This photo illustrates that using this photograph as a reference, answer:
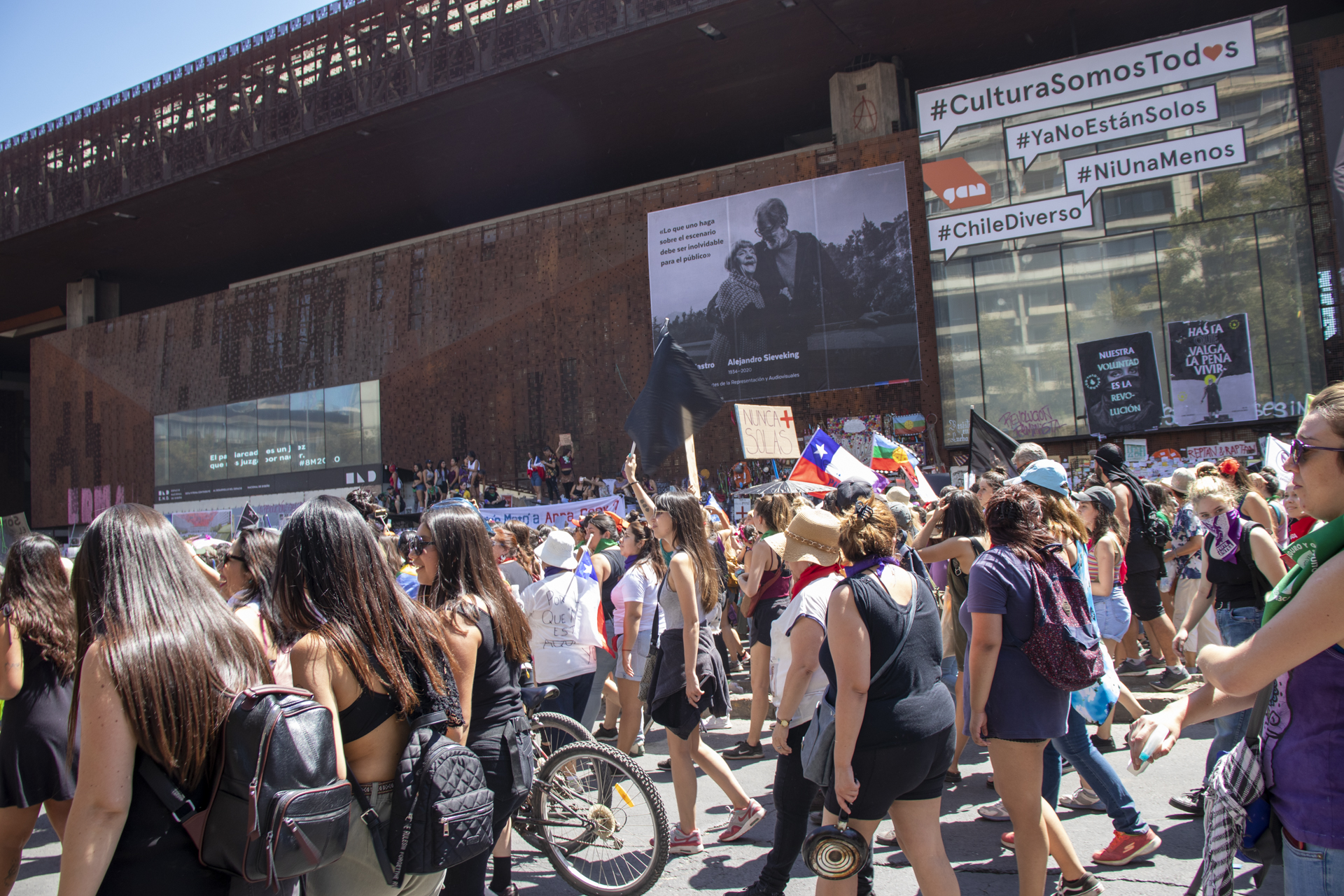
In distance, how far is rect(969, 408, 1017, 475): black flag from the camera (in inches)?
398

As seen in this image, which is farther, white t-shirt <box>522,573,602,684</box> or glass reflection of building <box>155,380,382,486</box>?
glass reflection of building <box>155,380,382,486</box>

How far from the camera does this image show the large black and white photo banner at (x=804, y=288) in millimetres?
21750

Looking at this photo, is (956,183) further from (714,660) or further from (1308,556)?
(1308,556)

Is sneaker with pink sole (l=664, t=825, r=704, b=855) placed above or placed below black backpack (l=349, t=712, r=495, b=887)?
below

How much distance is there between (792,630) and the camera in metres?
3.71

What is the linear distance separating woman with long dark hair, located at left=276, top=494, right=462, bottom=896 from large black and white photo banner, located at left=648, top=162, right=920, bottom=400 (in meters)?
19.9

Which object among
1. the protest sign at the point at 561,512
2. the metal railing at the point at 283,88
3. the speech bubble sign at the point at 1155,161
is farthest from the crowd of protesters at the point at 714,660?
the metal railing at the point at 283,88

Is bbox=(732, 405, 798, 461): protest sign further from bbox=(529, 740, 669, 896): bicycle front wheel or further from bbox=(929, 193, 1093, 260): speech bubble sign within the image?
bbox=(929, 193, 1093, 260): speech bubble sign

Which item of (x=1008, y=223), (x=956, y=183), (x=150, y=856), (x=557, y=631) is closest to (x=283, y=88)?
(x=956, y=183)

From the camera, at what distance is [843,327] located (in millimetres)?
22094

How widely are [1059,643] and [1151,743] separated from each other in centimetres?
153

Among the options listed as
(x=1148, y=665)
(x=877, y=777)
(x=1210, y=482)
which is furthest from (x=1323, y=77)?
(x=877, y=777)

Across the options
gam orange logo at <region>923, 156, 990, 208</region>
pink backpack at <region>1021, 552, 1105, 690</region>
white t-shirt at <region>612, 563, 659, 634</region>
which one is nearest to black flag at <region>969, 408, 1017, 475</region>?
white t-shirt at <region>612, 563, 659, 634</region>

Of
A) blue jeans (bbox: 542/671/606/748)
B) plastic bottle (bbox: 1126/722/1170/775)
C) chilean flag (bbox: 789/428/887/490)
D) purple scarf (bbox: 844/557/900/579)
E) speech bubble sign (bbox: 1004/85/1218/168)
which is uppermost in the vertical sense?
speech bubble sign (bbox: 1004/85/1218/168)
